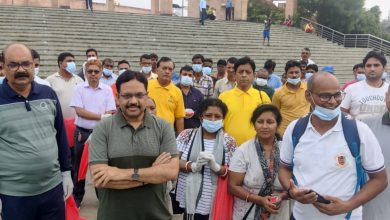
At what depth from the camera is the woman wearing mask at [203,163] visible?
12.1 ft

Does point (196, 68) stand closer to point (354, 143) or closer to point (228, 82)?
point (228, 82)

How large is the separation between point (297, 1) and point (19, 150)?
3107 cm

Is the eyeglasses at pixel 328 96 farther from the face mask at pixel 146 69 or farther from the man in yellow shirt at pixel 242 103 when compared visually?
the face mask at pixel 146 69

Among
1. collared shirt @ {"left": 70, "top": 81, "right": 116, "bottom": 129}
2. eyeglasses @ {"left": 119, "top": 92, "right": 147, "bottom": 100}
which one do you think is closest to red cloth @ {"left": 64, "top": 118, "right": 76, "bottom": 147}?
collared shirt @ {"left": 70, "top": 81, "right": 116, "bottom": 129}

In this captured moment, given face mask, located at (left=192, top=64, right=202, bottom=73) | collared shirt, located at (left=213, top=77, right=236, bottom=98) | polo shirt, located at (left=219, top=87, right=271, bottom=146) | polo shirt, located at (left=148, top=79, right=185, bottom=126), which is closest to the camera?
polo shirt, located at (left=219, top=87, right=271, bottom=146)

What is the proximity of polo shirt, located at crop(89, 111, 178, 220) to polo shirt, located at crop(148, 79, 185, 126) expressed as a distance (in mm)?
2361

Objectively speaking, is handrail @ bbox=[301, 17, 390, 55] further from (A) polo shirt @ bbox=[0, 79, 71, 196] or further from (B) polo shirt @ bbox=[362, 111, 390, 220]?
(A) polo shirt @ bbox=[0, 79, 71, 196]

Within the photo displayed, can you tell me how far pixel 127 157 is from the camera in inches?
106

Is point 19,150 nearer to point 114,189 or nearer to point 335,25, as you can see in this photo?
point 114,189

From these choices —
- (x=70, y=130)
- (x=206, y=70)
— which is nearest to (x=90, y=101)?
(x=70, y=130)

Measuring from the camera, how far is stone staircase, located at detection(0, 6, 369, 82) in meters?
14.6

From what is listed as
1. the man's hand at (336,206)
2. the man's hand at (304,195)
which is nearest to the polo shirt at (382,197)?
the man's hand at (336,206)

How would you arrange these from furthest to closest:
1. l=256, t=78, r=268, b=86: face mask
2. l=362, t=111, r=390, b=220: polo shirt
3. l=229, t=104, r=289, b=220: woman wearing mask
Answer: l=256, t=78, r=268, b=86: face mask, l=229, t=104, r=289, b=220: woman wearing mask, l=362, t=111, r=390, b=220: polo shirt

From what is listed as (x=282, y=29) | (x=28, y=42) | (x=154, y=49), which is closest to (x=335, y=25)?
(x=282, y=29)
